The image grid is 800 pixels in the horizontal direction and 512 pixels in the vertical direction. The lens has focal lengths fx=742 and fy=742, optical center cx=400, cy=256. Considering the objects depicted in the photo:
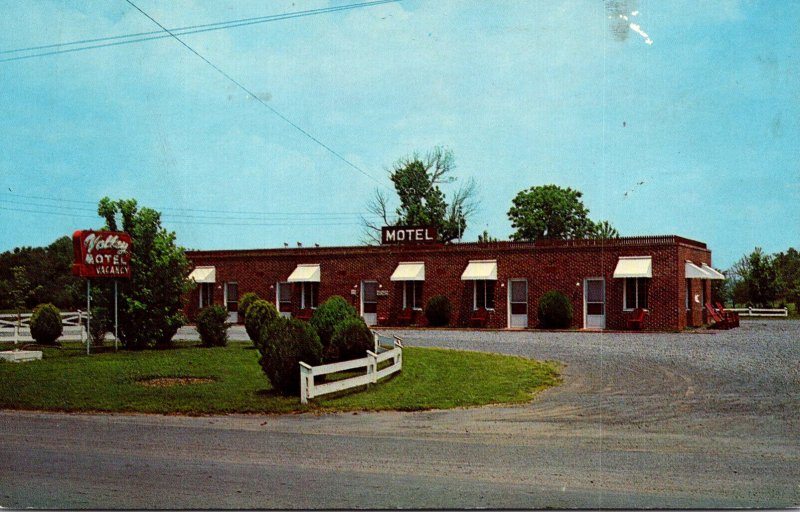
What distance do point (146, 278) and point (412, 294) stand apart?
18686 millimetres

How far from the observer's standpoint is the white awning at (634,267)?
110ft

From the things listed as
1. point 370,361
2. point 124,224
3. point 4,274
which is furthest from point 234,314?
point 370,361

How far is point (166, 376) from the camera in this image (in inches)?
666

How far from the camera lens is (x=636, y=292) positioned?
114ft

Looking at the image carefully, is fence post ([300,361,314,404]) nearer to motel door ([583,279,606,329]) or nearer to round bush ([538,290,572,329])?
round bush ([538,290,572,329])

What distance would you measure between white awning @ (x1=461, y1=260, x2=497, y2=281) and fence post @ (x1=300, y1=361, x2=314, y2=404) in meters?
25.2

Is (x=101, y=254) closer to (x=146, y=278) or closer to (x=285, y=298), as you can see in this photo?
(x=146, y=278)

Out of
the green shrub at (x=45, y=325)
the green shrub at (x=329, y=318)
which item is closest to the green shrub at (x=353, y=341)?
the green shrub at (x=329, y=318)

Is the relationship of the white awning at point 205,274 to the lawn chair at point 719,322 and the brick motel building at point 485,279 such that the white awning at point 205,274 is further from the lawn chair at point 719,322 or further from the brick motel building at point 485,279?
the lawn chair at point 719,322

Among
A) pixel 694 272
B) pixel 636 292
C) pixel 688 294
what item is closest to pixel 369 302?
pixel 636 292

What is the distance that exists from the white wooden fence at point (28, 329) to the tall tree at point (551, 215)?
41990 mm

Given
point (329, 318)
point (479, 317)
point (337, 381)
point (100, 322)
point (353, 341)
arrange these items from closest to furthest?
1. point (337, 381)
2. point (353, 341)
3. point (329, 318)
4. point (100, 322)
5. point (479, 317)

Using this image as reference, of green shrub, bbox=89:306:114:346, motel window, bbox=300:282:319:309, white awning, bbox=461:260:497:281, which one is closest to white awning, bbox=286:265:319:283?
motel window, bbox=300:282:319:309

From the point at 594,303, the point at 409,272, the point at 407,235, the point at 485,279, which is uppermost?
the point at 407,235
